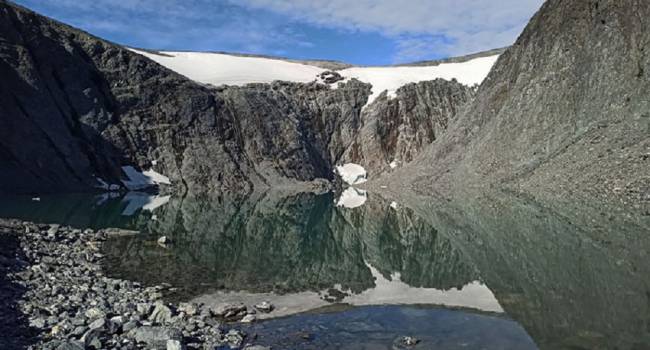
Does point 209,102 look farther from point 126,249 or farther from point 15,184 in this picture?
point 126,249

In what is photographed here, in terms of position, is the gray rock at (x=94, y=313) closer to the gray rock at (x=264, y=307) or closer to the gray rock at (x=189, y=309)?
the gray rock at (x=189, y=309)

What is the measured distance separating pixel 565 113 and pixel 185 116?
205 feet

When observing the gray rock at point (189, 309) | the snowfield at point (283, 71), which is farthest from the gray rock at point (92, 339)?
the snowfield at point (283, 71)

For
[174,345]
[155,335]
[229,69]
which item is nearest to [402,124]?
[229,69]

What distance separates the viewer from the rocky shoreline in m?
11.5

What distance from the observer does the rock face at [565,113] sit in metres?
43.2

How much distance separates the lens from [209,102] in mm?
97500

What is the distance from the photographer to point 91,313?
1333cm

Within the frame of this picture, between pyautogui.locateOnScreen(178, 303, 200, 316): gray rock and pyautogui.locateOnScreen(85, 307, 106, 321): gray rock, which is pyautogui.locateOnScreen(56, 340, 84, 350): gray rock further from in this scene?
pyautogui.locateOnScreen(178, 303, 200, 316): gray rock

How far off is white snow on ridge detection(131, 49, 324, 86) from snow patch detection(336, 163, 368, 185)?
28.5 m

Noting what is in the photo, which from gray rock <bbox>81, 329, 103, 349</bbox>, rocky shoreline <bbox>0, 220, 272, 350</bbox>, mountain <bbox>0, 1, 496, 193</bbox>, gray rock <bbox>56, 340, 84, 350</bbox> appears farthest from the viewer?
mountain <bbox>0, 1, 496, 193</bbox>

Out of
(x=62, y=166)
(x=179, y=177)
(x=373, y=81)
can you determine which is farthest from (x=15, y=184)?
(x=373, y=81)

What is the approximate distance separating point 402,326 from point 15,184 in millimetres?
57073

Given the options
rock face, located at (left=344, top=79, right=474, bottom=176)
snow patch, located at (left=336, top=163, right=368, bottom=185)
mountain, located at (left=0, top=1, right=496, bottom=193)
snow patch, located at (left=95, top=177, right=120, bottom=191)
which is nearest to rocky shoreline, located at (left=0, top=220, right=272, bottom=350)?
mountain, located at (left=0, top=1, right=496, bottom=193)
